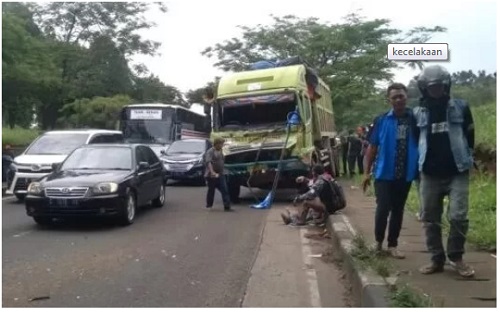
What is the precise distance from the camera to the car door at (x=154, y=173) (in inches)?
458

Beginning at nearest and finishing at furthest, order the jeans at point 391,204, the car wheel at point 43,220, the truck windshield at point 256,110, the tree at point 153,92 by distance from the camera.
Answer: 1. the jeans at point 391,204
2. the car wheel at point 43,220
3. the truck windshield at point 256,110
4. the tree at point 153,92

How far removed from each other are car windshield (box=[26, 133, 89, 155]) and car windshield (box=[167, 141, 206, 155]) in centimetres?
506

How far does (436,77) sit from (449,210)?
1136mm

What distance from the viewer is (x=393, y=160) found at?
6.11m

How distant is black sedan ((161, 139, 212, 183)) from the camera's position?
720 inches

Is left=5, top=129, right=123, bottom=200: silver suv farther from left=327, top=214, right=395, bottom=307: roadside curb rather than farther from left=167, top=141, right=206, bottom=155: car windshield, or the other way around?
left=327, top=214, right=395, bottom=307: roadside curb

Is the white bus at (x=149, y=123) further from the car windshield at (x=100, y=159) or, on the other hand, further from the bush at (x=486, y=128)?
the bush at (x=486, y=128)

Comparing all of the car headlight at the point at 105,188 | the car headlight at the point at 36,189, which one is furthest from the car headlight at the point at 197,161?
the car headlight at the point at 36,189

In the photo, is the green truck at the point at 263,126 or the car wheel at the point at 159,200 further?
the green truck at the point at 263,126

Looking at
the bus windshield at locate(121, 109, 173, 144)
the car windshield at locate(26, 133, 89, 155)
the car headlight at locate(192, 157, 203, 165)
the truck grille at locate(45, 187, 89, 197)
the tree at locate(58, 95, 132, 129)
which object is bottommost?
the truck grille at locate(45, 187, 89, 197)

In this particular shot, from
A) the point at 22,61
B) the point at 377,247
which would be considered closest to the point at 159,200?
the point at 377,247

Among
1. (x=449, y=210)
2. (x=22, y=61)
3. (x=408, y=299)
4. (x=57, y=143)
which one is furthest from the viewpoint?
(x=22, y=61)

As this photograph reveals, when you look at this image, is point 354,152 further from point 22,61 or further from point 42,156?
point 22,61

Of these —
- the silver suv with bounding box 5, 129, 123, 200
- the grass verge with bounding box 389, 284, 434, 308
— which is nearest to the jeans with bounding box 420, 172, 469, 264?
the grass verge with bounding box 389, 284, 434, 308
